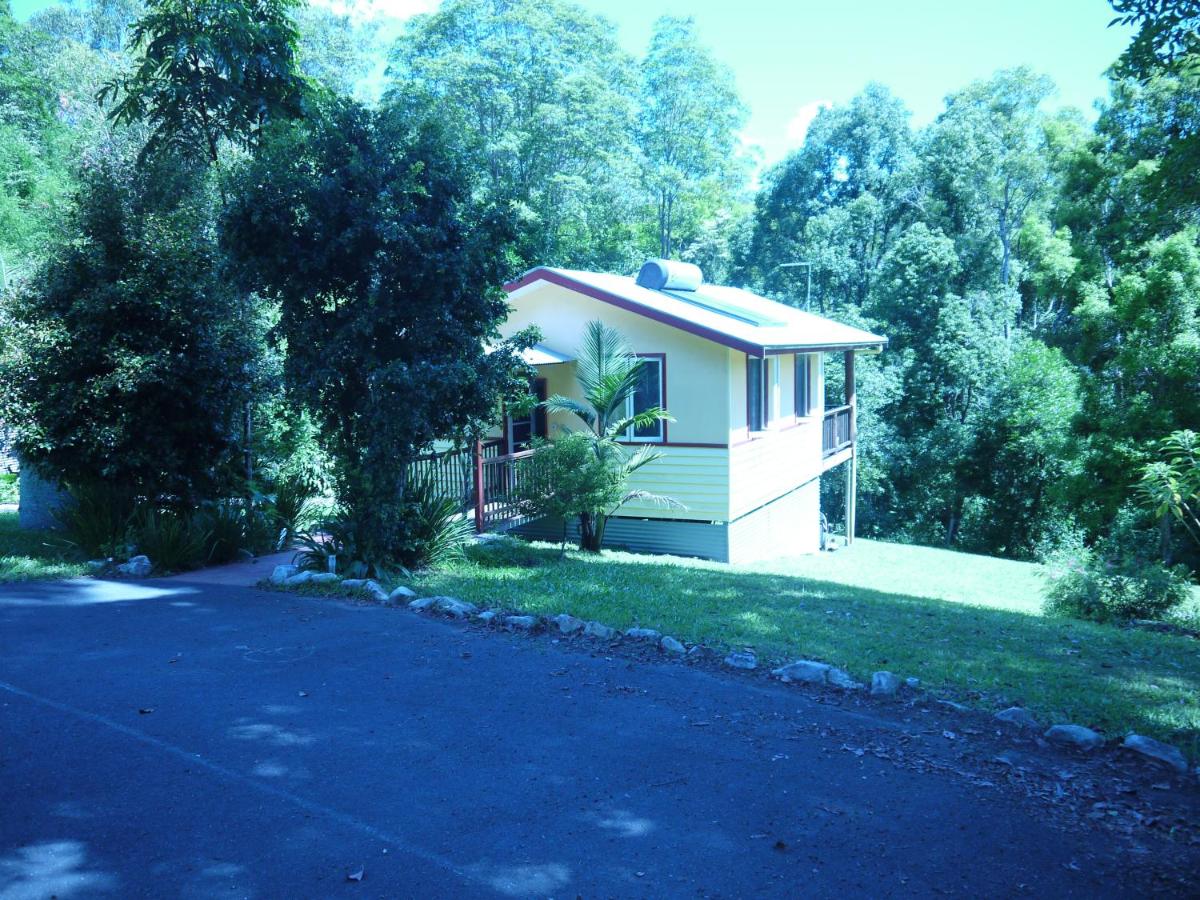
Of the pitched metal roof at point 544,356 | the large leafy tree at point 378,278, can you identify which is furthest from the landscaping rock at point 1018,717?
the pitched metal roof at point 544,356

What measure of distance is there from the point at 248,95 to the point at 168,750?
36.9ft

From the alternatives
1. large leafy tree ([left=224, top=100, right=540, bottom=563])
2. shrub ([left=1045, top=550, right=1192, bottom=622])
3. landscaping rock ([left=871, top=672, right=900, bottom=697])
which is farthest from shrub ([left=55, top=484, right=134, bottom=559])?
shrub ([left=1045, top=550, right=1192, bottom=622])

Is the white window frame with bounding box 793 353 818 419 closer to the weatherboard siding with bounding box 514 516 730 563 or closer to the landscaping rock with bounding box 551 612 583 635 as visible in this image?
the weatherboard siding with bounding box 514 516 730 563

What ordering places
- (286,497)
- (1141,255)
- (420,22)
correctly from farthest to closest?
(420,22) → (1141,255) → (286,497)

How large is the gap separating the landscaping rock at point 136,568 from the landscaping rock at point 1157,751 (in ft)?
32.0

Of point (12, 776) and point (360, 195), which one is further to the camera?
point (360, 195)

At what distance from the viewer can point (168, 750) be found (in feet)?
17.3

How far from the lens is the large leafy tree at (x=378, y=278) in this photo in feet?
30.8

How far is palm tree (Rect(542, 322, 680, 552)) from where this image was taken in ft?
43.4

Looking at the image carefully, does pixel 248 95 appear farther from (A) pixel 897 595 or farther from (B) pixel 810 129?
(B) pixel 810 129

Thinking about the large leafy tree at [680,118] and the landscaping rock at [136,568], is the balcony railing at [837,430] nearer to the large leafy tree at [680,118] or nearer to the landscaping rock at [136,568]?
the landscaping rock at [136,568]

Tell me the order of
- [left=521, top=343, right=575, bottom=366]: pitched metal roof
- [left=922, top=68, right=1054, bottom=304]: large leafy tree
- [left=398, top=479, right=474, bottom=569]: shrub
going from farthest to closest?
[left=922, top=68, right=1054, bottom=304]: large leafy tree
[left=521, top=343, right=575, bottom=366]: pitched metal roof
[left=398, top=479, right=474, bottom=569]: shrub

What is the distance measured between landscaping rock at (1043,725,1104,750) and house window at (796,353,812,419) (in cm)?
1450

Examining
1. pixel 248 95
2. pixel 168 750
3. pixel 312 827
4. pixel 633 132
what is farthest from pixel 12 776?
pixel 633 132
